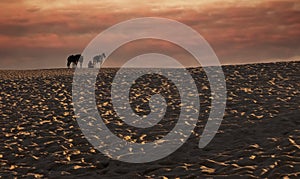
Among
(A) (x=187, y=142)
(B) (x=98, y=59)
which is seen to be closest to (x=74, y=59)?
(B) (x=98, y=59)

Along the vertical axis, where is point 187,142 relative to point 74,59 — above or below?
below

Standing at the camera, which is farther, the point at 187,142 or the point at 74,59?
the point at 74,59

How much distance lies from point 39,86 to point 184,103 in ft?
36.9

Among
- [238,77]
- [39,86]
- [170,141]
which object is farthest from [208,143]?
[39,86]

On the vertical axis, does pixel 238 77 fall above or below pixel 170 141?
above

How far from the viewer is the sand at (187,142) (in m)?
13.8

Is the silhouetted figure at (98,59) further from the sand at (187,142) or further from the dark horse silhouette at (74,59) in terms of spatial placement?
the sand at (187,142)

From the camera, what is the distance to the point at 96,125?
1917 centimetres

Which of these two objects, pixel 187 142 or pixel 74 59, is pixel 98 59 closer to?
pixel 74 59

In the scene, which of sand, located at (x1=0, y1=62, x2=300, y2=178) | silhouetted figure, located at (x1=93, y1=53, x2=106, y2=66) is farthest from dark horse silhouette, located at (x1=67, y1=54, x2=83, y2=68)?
sand, located at (x1=0, y1=62, x2=300, y2=178)

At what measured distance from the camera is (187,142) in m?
16.3

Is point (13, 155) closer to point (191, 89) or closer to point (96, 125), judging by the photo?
point (96, 125)

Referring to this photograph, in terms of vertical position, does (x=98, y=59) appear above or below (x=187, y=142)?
above

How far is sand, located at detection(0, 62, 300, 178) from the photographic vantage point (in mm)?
13789
